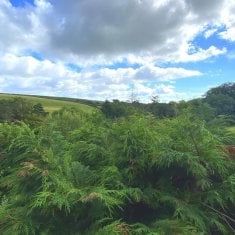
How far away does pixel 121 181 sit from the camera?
489 cm

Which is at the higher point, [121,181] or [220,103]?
[220,103]

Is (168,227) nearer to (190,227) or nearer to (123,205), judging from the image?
(190,227)

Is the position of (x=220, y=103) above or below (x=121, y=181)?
above

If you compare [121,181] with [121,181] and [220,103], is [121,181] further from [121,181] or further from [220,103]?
[220,103]

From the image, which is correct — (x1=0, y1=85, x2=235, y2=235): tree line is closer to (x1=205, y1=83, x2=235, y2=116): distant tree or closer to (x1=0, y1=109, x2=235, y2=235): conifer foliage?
(x1=0, y1=109, x2=235, y2=235): conifer foliage

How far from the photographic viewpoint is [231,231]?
16.2 feet

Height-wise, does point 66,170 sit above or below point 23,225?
above

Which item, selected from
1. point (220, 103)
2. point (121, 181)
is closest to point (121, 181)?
point (121, 181)

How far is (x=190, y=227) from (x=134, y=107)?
3.35m

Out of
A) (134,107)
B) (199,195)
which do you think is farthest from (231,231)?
(134,107)

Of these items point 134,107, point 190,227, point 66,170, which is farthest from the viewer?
point 134,107

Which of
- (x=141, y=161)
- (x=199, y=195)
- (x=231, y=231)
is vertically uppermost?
(x=141, y=161)

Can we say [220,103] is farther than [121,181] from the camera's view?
Yes

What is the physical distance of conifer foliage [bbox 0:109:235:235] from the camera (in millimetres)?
4352
